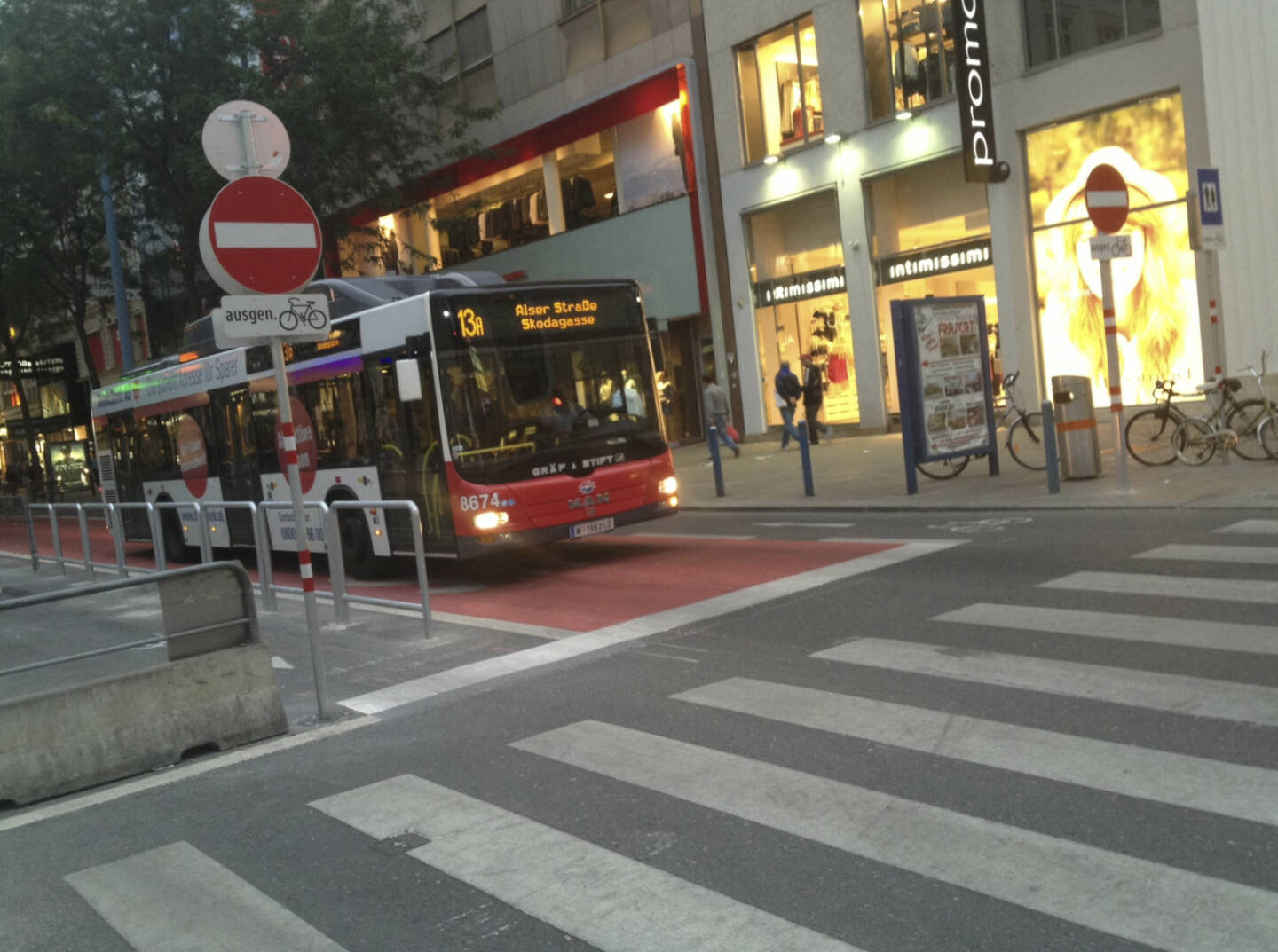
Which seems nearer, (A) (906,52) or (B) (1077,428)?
(B) (1077,428)

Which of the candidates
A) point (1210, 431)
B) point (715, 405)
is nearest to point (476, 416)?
point (1210, 431)

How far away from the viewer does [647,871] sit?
4355 millimetres

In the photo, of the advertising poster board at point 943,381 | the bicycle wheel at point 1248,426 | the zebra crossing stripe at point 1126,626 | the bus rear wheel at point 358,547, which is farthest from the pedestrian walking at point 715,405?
the zebra crossing stripe at point 1126,626

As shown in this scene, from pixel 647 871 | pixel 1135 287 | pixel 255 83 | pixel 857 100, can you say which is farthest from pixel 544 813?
pixel 255 83

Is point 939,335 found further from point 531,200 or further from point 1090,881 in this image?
point 531,200

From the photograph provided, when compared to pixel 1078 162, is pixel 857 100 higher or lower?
higher

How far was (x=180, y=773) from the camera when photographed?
643 centimetres

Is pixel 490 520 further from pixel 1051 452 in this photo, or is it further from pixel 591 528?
pixel 1051 452

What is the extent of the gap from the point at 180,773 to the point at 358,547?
6.92m

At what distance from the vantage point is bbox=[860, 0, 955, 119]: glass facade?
874 inches

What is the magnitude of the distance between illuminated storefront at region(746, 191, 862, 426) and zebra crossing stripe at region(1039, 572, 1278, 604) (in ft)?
53.4

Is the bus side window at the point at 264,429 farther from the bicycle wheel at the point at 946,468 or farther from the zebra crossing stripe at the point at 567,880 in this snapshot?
the zebra crossing stripe at the point at 567,880

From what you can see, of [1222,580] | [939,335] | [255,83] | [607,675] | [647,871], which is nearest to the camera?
[647,871]

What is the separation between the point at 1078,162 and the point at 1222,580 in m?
13.9
